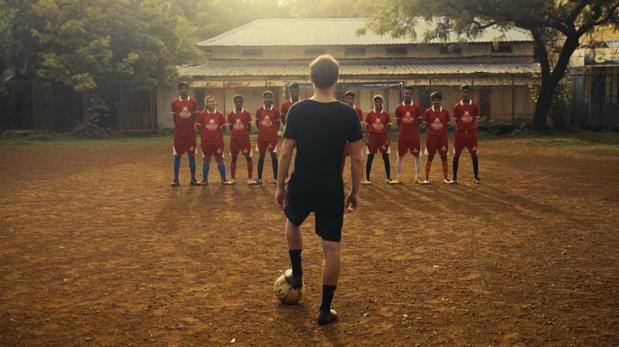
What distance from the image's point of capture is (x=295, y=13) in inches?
2763

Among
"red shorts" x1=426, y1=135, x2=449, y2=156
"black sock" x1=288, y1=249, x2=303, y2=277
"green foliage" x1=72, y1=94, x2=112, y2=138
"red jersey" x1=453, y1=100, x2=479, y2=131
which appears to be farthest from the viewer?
"green foliage" x1=72, y1=94, x2=112, y2=138

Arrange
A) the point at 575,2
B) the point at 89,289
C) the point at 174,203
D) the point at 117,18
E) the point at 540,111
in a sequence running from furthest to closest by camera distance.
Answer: the point at 117,18 → the point at 540,111 → the point at 575,2 → the point at 174,203 → the point at 89,289

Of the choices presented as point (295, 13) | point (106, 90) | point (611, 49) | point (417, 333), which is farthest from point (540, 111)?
point (295, 13)

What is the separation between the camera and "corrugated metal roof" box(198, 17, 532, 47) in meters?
35.2

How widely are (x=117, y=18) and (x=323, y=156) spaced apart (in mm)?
26643

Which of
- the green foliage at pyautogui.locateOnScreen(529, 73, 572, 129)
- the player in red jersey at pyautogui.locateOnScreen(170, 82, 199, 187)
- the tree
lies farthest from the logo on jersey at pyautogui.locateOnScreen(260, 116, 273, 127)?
the green foliage at pyautogui.locateOnScreen(529, 73, 572, 129)

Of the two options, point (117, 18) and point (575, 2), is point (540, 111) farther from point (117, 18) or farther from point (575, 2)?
point (117, 18)

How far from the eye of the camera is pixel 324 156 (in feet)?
14.5

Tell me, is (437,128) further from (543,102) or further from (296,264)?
(543,102)

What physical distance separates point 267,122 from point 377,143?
2403 mm

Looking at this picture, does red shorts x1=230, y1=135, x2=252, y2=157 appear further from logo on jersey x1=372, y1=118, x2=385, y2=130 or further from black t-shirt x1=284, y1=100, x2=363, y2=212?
black t-shirt x1=284, y1=100, x2=363, y2=212

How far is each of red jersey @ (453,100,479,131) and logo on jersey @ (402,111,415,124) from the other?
89 centimetres

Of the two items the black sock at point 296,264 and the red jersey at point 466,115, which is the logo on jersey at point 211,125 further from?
the black sock at point 296,264

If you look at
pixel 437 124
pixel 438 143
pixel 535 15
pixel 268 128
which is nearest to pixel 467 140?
pixel 438 143
